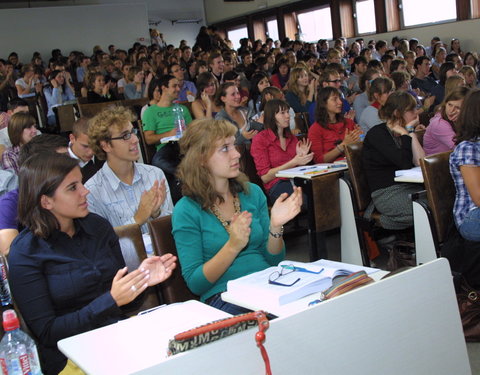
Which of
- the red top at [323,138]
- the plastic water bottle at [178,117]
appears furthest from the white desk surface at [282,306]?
the plastic water bottle at [178,117]

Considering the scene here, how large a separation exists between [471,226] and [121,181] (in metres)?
1.75

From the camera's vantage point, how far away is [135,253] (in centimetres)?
245

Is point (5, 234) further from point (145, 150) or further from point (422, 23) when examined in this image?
point (422, 23)

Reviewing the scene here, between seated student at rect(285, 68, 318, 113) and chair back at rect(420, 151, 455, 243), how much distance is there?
11.7ft

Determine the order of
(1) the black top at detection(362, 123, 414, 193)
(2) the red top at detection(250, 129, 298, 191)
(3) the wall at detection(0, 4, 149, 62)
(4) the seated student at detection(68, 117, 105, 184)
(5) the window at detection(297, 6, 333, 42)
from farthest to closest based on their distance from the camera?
(5) the window at detection(297, 6, 333, 42), (3) the wall at detection(0, 4, 149, 62), (2) the red top at detection(250, 129, 298, 191), (1) the black top at detection(362, 123, 414, 193), (4) the seated student at detection(68, 117, 105, 184)

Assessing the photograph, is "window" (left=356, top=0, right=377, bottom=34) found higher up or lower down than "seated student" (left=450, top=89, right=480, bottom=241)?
higher up

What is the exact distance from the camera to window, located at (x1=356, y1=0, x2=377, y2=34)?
1433cm

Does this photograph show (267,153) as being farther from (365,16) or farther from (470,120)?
(365,16)

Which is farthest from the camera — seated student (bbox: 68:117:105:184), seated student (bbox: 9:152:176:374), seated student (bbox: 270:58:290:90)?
seated student (bbox: 270:58:290:90)

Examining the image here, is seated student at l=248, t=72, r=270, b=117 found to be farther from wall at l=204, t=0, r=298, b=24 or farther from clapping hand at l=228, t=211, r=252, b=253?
wall at l=204, t=0, r=298, b=24

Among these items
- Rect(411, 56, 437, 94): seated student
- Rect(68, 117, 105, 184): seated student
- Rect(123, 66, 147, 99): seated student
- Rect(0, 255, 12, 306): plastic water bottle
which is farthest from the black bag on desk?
Rect(123, 66, 147, 99): seated student

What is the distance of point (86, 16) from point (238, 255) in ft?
44.4

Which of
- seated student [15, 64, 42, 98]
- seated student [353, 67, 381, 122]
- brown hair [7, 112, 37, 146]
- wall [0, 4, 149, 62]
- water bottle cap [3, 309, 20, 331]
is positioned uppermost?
wall [0, 4, 149, 62]

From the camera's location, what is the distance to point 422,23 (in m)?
13.2
